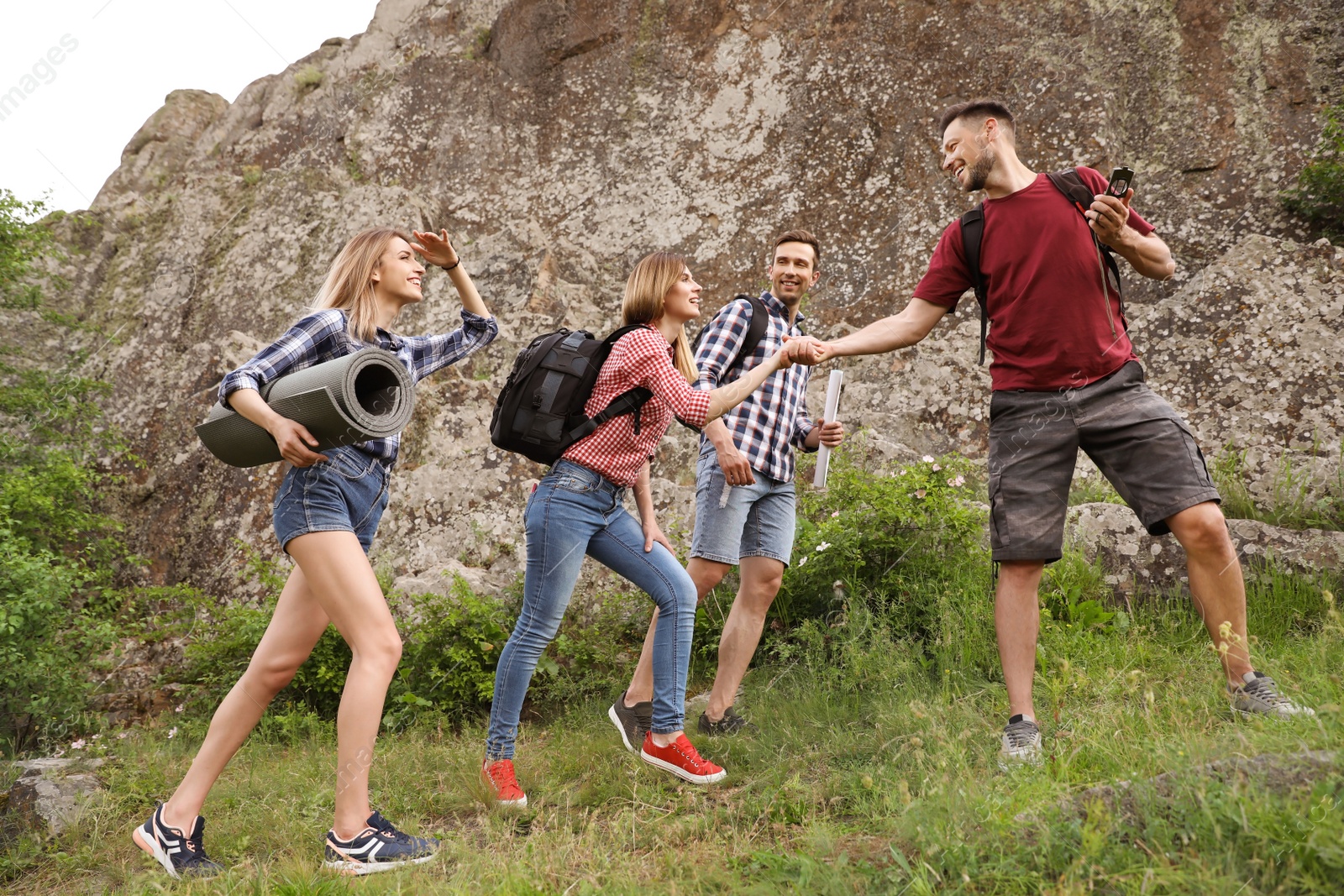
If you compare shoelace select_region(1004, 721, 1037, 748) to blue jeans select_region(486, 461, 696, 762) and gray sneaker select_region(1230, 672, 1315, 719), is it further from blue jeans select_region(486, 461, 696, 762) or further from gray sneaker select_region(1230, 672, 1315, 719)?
blue jeans select_region(486, 461, 696, 762)

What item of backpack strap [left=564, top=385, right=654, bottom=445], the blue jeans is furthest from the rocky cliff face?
backpack strap [left=564, top=385, right=654, bottom=445]

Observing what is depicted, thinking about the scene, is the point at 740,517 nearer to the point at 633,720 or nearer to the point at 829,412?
the point at 829,412

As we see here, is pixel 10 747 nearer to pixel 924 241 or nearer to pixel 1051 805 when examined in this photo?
pixel 1051 805

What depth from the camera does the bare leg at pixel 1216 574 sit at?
120 inches

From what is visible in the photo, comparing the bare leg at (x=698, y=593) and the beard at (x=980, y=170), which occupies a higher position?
the beard at (x=980, y=170)

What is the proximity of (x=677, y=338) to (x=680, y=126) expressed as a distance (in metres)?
6.09

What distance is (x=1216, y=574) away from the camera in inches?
121

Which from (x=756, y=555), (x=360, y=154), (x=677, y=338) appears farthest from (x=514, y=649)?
(x=360, y=154)

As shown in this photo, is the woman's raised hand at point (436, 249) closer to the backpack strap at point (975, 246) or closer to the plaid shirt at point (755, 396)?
the plaid shirt at point (755, 396)

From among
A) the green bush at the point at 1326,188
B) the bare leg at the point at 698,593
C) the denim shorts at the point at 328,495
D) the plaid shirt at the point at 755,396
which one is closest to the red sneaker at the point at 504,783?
the bare leg at the point at 698,593

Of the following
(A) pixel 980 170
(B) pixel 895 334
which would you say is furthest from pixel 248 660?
(A) pixel 980 170

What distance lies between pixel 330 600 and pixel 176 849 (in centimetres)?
98

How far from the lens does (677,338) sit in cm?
410

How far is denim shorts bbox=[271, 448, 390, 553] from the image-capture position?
119 inches
